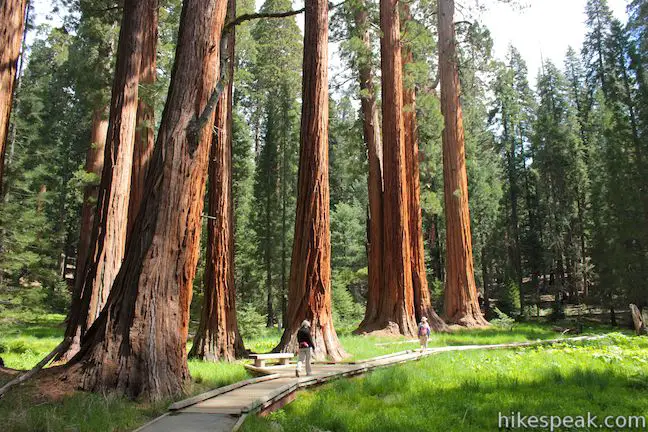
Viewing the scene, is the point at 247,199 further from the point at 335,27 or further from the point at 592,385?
the point at 592,385

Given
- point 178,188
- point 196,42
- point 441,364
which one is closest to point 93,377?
point 178,188

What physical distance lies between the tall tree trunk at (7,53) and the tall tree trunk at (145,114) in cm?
462

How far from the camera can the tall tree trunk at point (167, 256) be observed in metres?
6.54

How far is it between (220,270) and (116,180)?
3.18 m

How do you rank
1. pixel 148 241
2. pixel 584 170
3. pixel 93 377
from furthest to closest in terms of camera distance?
pixel 584 170
pixel 148 241
pixel 93 377

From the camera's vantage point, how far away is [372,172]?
19.8 meters

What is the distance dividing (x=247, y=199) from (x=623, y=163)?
23526 mm

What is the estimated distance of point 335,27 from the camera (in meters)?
21.5

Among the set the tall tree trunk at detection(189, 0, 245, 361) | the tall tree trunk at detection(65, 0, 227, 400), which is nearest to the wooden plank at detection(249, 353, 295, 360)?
the tall tree trunk at detection(189, 0, 245, 361)

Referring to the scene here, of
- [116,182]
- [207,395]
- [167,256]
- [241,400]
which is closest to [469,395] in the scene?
[241,400]

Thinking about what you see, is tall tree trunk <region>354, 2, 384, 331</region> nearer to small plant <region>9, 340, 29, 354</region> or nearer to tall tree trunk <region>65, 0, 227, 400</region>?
tall tree trunk <region>65, 0, 227, 400</region>

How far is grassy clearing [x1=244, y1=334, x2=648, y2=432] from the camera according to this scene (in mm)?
5508

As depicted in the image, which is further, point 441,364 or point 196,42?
point 441,364

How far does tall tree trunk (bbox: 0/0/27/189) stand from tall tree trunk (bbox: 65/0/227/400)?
9.29 feet
